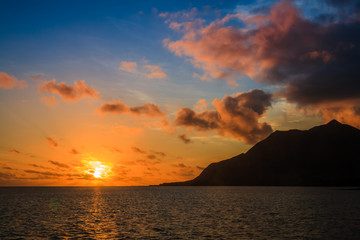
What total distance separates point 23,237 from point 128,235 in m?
16.5

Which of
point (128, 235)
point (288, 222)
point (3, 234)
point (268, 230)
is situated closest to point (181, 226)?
point (128, 235)

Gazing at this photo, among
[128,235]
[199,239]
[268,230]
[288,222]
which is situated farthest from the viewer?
[288,222]

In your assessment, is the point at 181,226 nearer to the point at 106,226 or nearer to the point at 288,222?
the point at 106,226

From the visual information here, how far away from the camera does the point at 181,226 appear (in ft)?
189

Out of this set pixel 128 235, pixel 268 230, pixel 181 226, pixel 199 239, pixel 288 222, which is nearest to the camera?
pixel 199 239

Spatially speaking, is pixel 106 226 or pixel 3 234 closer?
pixel 3 234

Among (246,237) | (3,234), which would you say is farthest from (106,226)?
(246,237)

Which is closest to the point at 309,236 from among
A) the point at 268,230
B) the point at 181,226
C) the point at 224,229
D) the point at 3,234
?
the point at 268,230

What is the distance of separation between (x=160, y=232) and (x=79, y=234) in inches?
530

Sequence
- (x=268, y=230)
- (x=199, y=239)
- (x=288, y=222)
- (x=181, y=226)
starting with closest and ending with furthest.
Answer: (x=199, y=239) < (x=268, y=230) < (x=181, y=226) < (x=288, y=222)

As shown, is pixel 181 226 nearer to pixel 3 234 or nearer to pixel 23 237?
pixel 23 237

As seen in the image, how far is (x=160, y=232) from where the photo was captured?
50875 millimetres

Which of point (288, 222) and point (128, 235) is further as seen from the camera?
point (288, 222)

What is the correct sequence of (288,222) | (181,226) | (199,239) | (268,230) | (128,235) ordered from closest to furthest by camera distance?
(199,239), (128,235), (268,230), (181,226), (288,222)
